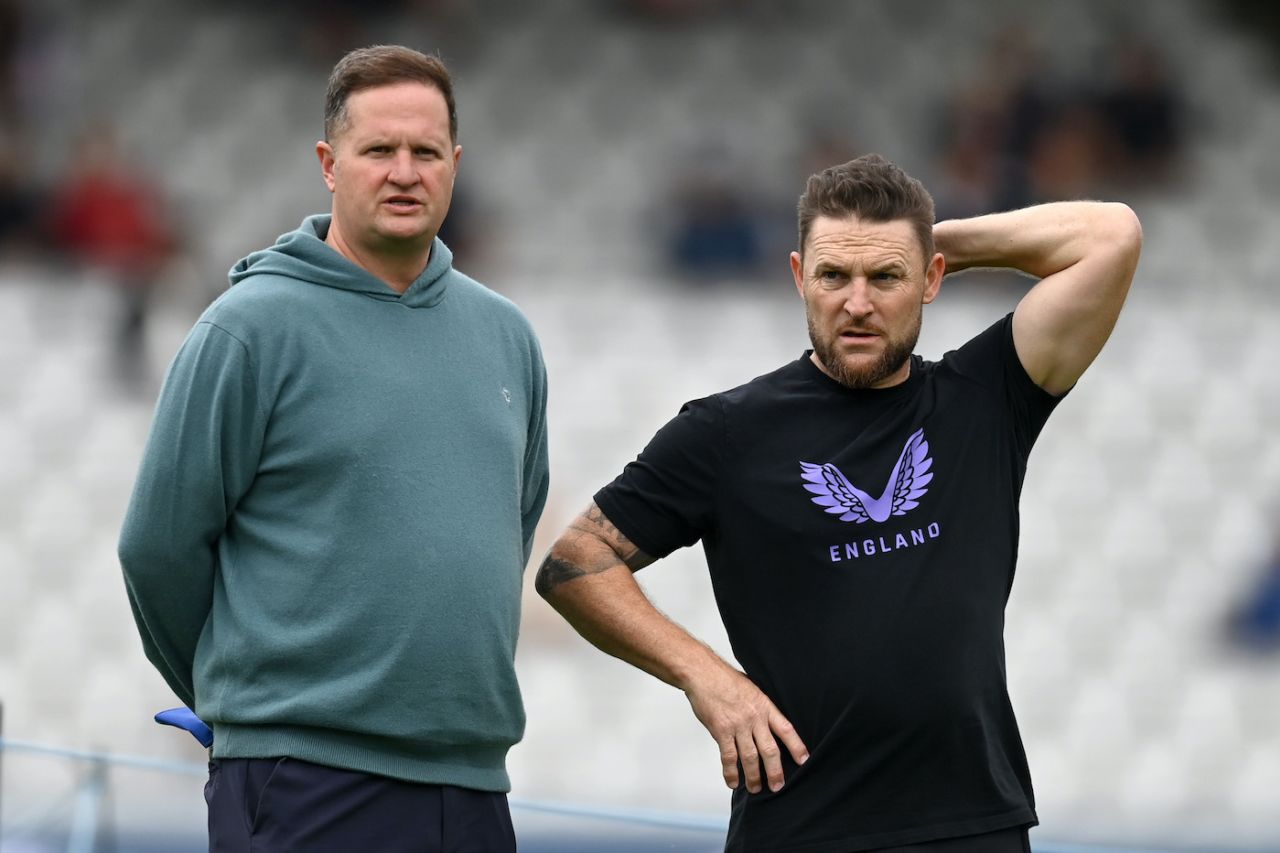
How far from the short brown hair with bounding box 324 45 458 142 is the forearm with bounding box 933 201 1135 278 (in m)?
0.56

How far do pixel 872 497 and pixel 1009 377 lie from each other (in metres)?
0.22

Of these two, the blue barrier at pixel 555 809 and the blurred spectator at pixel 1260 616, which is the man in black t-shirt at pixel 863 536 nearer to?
the blue barrier at pixel 555 809

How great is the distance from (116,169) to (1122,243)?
433 centimetres

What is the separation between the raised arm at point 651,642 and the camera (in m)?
1.73

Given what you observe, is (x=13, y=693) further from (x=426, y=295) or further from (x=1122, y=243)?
(x=1122, y=243)

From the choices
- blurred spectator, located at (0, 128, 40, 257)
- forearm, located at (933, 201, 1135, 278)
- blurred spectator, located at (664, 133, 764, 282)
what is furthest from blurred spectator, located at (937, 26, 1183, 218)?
forearm, located at (933, 201, 1135, 278)

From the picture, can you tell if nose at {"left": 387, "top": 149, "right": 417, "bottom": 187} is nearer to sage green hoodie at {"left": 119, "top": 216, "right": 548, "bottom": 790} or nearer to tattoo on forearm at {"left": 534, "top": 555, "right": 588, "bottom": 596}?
sage green hoodie at {"left": 119, "top": 216, "right": 548, "bottom": 790}

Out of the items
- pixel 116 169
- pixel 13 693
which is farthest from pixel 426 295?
pixel 116 169

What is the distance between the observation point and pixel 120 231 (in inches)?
Result: 217

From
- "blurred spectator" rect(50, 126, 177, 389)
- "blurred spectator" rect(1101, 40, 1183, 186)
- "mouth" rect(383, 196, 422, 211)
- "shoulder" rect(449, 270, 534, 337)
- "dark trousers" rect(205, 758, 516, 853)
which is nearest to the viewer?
"dark trousers" rect(205, 758, 516, 853)

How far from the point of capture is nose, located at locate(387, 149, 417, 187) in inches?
70.9

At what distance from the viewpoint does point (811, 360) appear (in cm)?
189

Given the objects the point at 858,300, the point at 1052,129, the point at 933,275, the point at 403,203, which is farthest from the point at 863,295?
the point at 1052,129

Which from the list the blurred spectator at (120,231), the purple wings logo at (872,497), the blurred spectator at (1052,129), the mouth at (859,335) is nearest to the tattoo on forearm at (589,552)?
the purple wings logo at (872,497)
